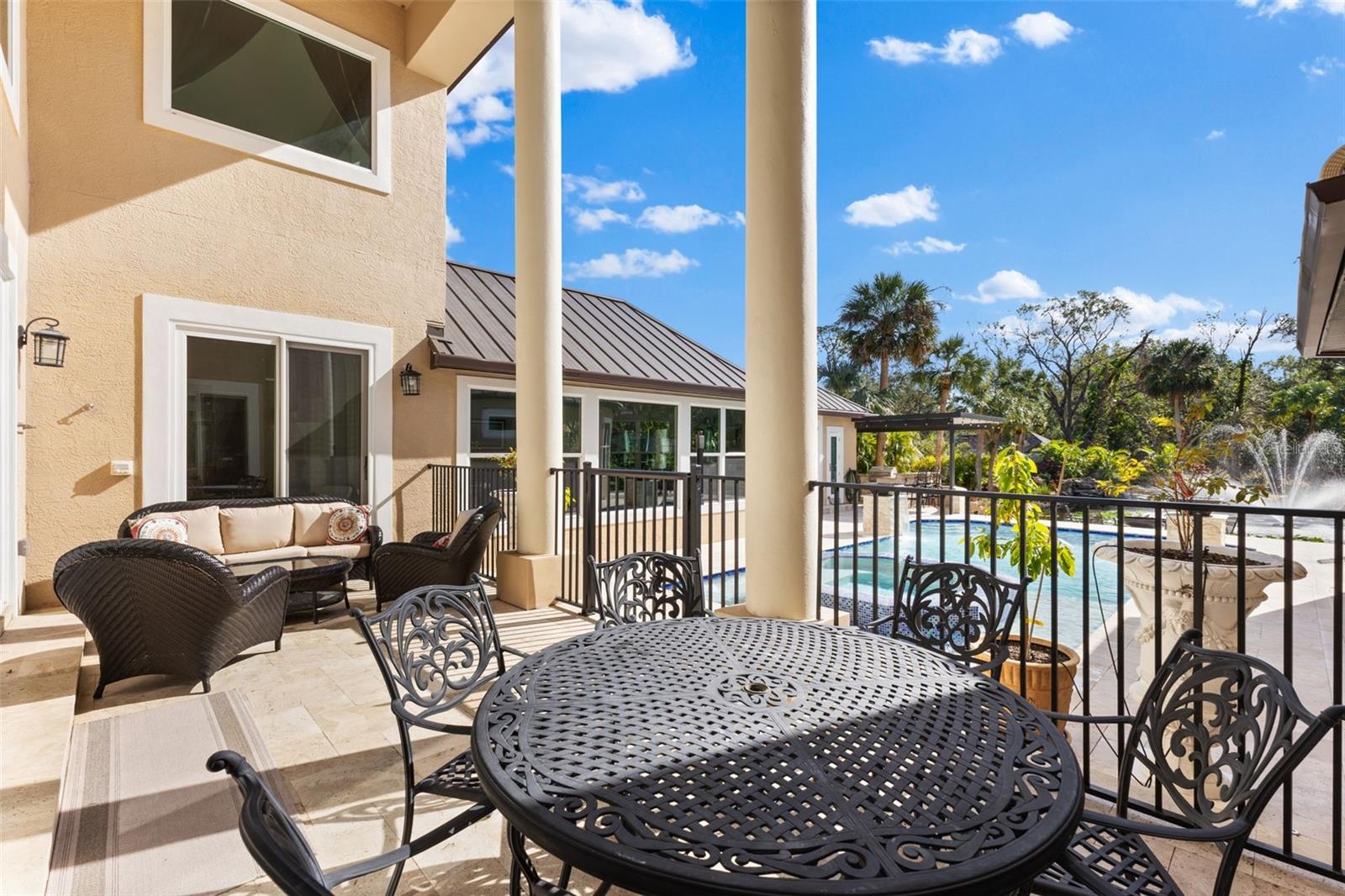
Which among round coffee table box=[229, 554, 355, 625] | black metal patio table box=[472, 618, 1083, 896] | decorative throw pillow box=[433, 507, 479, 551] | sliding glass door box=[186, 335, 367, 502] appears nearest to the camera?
black metal patio table box=[472, 618, 1083, 896]

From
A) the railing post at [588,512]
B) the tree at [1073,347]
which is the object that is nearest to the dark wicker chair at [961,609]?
the railing post at [588,512]

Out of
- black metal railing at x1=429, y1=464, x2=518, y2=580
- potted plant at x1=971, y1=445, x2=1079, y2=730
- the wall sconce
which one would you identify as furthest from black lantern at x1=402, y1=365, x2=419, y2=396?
potted plant at x1=971, y1=445, x2=1079, y2=730

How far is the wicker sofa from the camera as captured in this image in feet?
17.5

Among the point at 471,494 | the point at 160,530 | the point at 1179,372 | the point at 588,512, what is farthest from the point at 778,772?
the point at 1179,372

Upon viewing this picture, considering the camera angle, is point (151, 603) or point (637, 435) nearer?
point (151, 603)

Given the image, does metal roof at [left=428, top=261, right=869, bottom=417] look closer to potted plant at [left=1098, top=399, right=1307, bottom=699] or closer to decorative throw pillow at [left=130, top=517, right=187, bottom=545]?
decorative throw pillow at [left=130, top=517, right=187, bottom=545]

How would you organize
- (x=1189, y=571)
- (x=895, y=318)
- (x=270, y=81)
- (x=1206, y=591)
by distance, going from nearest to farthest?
(x=1206, y=591), (x=1189, y=571), (x=270, y=81), (x=895, y=318)

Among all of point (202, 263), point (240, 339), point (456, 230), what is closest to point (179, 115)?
point (202, 263)

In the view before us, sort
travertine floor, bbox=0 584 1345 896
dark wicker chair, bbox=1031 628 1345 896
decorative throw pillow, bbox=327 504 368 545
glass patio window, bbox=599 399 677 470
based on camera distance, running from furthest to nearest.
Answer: glass patio window, bbox=599 399 677 470 < decorative throw pillow, bbox=327 504 368 545 < travertine floor, bbox=0 584 1345 896 < dark wicker chair, bbox=1031 628 1345 896

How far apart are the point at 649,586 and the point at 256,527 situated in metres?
4.74

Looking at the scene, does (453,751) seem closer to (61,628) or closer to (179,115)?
(61,628)

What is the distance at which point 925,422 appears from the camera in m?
14.9

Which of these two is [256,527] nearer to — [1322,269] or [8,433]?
[8,433]

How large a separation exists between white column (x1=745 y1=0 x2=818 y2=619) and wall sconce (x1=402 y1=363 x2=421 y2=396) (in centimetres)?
512
